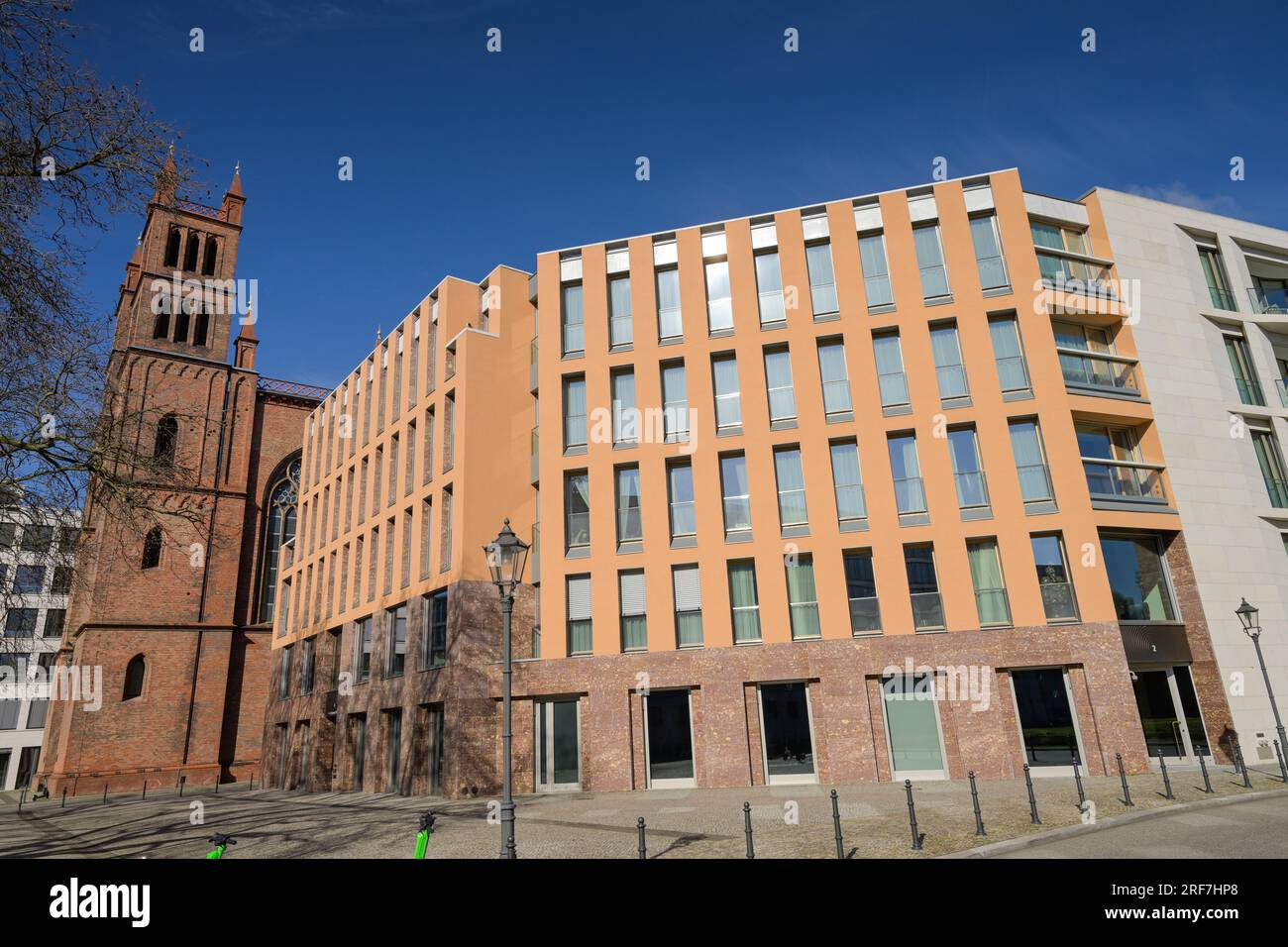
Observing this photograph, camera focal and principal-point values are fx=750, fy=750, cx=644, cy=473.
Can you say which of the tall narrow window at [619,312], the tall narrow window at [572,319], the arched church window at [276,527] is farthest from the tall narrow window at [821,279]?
the arched church window at [276,527]

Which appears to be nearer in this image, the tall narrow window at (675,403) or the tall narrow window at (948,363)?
the tall narrow window at (948,363)

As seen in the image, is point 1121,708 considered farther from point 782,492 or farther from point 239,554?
point 239,554

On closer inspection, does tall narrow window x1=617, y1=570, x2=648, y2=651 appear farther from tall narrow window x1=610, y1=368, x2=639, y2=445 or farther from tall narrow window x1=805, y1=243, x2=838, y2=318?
tall narrow window x1=805, y1=243, x2=838, y2=318

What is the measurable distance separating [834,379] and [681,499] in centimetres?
640

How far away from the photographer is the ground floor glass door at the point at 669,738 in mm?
22219

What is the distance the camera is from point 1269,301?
29.2 m

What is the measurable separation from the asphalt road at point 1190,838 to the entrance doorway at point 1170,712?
827 centimetres

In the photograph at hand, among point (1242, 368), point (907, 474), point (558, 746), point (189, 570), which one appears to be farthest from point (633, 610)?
point (189, 570)

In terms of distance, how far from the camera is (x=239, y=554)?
140ft

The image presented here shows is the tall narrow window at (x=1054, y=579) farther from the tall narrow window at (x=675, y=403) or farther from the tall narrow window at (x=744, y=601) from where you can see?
the tall narrow window at (x=675, y=403)

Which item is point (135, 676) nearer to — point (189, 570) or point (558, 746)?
point (189, 570)

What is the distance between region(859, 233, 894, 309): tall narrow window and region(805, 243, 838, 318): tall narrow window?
3.47ft
